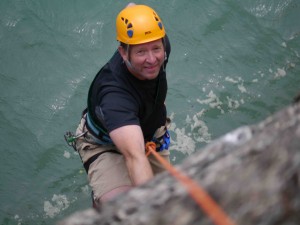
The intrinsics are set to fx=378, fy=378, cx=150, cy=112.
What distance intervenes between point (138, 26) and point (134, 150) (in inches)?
49.2

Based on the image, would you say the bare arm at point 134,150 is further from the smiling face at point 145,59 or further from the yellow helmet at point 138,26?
the yellow helmet at point 138,26

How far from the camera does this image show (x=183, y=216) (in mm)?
1190

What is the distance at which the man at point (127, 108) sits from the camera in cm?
311

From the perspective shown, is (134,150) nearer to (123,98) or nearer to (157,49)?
(123,98)

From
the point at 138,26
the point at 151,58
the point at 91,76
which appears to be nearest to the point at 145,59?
the point at 151,58

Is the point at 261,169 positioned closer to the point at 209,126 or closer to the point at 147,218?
the point at 147,218

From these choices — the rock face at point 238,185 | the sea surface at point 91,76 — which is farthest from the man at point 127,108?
the sea surface at point 91,76

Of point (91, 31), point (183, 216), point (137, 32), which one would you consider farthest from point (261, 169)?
point (91, 31)

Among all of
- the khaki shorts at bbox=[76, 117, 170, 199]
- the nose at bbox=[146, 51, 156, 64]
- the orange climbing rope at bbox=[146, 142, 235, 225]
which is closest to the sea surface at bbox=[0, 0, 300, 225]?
the khaki shorts at bbox=[76, 117, 170, 199]

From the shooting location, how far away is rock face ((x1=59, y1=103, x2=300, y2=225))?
3.70ft

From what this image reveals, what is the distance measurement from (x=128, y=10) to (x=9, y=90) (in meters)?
4.15

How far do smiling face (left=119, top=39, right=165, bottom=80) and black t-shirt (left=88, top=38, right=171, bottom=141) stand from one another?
69mm

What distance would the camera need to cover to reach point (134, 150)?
305 centimetres

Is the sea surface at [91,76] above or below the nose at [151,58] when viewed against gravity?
below
